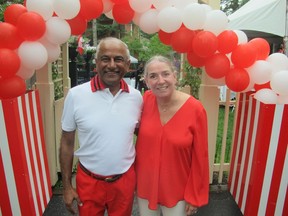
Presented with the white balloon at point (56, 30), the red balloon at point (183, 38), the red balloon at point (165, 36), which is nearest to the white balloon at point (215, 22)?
the red balloon at point (183, 38)

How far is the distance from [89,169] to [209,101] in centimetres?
199

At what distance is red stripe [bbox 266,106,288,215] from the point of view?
8.41 ft

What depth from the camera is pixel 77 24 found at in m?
2.84

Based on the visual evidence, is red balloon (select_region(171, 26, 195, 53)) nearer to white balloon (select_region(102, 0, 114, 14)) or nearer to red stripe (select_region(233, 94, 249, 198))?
white balloon (select_region(102, 0, 114, 14))

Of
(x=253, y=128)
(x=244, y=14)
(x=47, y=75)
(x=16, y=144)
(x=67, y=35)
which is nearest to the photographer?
(x=16, y=144)

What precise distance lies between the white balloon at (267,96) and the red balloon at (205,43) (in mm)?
585

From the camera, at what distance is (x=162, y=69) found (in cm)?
219

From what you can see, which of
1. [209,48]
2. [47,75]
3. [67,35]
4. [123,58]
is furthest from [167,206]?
[47,75]

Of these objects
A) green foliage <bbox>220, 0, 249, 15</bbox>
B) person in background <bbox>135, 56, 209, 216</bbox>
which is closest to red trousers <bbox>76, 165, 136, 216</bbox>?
person in background <bbox>135, 56, 209, 216</bbox>

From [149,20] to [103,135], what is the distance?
1301 mm

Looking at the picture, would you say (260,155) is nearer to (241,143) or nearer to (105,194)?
(241,143)

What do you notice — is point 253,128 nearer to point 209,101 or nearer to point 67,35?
point 209,101

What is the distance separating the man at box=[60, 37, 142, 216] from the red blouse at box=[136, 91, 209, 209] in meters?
0.13

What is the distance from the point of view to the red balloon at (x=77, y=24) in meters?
2.81
